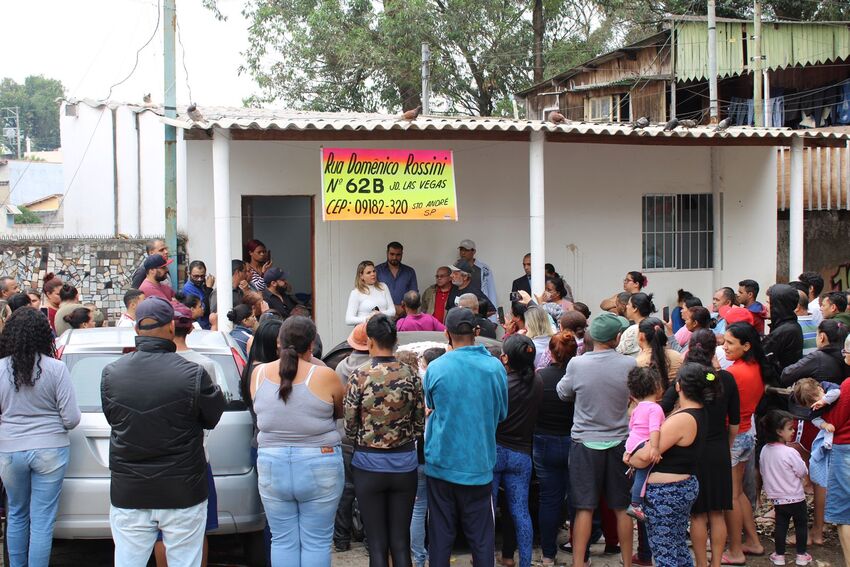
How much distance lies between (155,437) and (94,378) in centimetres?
157

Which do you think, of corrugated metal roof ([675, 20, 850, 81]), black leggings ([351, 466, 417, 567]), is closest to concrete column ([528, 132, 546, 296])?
black leggings ([351, 466, 417, 567])

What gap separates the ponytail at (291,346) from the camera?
16.1 feet

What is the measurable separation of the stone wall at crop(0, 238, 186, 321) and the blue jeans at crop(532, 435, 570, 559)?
5568 mm

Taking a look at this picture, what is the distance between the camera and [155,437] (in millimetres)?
4570

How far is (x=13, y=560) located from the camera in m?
5.47

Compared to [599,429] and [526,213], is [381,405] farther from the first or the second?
[526,213]

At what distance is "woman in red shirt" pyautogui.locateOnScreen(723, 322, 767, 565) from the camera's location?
20.8 feet

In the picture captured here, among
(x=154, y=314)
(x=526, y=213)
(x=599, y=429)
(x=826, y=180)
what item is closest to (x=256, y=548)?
(x=154, y=314)

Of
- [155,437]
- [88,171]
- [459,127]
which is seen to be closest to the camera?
[155,437]

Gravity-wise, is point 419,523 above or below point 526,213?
below

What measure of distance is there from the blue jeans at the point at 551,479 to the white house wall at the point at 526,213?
5.21 m

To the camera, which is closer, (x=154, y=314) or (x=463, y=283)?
(x=154, y=314)

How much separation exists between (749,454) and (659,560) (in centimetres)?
138

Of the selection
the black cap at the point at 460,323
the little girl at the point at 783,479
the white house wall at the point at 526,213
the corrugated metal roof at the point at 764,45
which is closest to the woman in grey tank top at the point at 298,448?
the black cap at the point at 460,323
